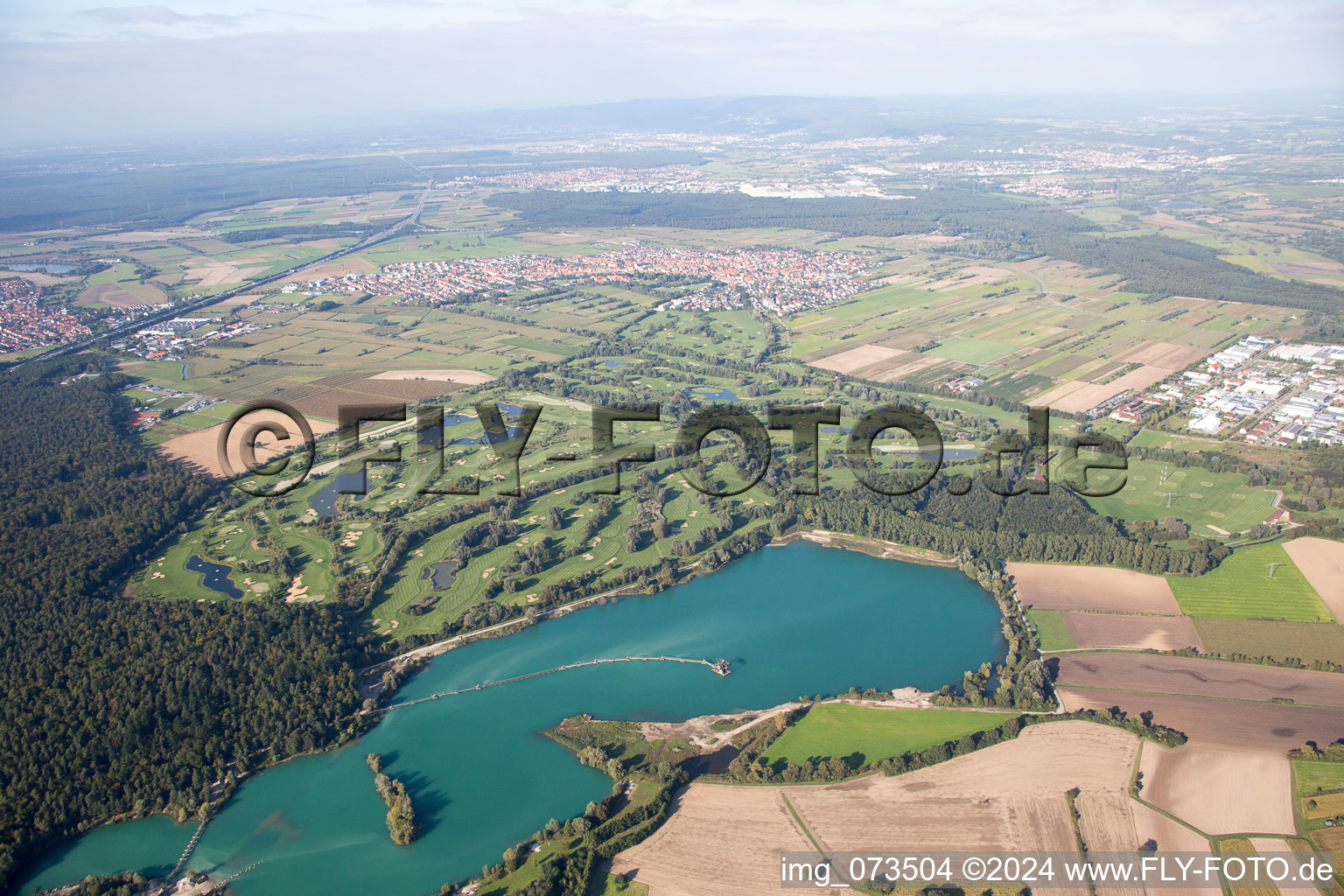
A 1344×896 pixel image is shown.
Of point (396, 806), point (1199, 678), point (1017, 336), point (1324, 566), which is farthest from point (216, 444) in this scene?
point (1017, 336)

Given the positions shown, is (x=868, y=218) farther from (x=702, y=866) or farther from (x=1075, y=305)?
(x=702, y=866)

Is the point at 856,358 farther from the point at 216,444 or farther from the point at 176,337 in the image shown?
the point at 176,337

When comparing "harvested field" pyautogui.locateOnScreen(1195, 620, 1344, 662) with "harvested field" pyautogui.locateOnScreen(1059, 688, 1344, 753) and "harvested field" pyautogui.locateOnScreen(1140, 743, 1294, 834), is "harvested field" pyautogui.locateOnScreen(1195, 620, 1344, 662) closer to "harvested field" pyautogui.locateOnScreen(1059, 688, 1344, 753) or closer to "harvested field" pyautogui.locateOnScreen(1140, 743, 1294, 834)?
"harvested field" pyautogui.locateOnScreen(1059, 688, 1344, 753)

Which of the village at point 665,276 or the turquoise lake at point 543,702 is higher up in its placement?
the village at point 665,276

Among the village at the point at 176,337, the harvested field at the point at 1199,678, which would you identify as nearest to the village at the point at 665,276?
the village at the point at 176,337

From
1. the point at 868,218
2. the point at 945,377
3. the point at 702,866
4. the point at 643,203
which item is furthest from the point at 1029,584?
the point at 643,203

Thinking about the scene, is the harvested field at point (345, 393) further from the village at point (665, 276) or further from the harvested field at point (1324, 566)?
the harvested field at point (1324, 566)
